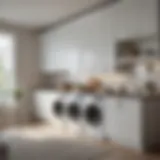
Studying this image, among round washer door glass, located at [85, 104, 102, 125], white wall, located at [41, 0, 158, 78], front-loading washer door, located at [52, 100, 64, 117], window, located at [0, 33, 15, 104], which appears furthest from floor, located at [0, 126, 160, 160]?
window, located at [0, 33, 15, 104]

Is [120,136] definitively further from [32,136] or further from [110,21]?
[110,21]

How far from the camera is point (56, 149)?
12.5ft

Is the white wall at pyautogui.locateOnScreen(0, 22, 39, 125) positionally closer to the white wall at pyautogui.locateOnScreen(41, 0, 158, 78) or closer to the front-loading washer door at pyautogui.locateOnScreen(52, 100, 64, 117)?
the white wall at pyautogui.locateOnScreen(41, 0, 158, 78)

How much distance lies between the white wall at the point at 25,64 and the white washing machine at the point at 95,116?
6.86 ft

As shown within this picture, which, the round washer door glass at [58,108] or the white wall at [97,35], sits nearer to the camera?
the white wall at [97,35]

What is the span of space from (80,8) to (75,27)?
2.22ft

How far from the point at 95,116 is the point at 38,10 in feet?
6.67

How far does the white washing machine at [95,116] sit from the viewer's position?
13.9 ft

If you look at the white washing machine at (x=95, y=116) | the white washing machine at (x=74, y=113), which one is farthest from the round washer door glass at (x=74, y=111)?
the white washing machine at (x=95, y=116)

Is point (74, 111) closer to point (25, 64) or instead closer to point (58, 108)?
point (58, 108)

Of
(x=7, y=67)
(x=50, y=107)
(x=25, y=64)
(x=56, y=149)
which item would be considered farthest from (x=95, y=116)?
(x=7, y=67)

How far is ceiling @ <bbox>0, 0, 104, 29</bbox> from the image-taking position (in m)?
4.18

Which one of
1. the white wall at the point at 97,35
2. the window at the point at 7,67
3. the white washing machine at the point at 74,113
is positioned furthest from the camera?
the window at the point at 7,67

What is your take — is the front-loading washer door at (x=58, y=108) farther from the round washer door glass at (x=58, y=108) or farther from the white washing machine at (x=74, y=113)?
the white washing machine at (x=74, y=113)
